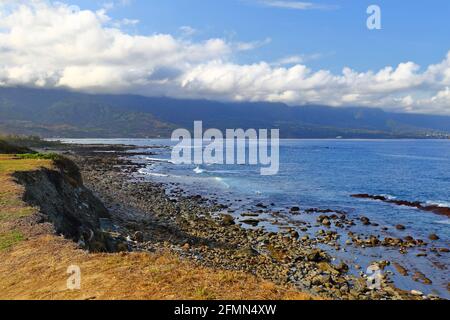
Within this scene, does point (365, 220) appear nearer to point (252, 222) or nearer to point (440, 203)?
point (252, 222)

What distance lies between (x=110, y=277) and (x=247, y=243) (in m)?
20.9

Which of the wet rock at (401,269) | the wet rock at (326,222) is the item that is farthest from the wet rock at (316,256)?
the wet rock at (326,222)

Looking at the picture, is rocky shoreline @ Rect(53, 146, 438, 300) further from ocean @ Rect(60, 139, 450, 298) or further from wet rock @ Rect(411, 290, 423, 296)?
ocean @ Rect(60, 139, 450, 298)

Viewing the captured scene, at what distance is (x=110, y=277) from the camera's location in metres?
11.9

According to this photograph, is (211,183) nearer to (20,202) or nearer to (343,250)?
(343,250)

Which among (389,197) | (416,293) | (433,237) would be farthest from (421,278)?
(389,197)

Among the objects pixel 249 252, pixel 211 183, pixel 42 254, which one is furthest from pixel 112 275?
pixel 211 183

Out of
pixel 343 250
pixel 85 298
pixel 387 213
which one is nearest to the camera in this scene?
pixel 85 298

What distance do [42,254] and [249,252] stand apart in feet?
54.0

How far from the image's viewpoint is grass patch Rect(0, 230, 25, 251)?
50.7ft

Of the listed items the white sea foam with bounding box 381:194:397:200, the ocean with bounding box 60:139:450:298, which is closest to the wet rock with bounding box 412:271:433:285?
the ocean with bounding box 60:139:450:298

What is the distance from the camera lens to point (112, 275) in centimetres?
1212

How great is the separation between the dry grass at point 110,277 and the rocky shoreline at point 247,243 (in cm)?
1010

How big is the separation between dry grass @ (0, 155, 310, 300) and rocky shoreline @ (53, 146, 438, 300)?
10.1 meters
